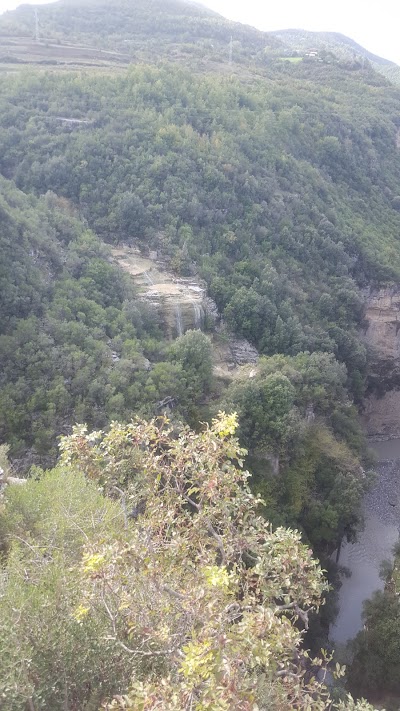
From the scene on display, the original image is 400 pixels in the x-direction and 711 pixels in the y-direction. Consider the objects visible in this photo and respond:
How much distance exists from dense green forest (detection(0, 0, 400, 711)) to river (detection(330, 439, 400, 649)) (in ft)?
6.84

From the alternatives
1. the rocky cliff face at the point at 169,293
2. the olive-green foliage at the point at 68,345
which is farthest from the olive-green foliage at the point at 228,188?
the olive-green foliage at the point at 68,345

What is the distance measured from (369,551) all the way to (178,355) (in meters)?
12.9

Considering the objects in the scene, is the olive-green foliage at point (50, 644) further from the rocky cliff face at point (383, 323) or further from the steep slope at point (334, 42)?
the steep slope at point (334, 42)

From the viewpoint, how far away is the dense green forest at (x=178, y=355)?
5324mm

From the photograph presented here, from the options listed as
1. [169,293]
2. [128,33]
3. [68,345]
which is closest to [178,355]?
[68,345]

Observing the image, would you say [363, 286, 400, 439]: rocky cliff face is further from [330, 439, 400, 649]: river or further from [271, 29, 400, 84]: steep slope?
[271, 29, 400, 84]: steep slope

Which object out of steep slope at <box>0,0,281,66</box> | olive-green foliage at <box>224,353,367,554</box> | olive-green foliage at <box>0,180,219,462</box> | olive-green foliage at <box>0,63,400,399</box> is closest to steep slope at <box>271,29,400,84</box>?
steep slope at <box>0,0,281,66</box>

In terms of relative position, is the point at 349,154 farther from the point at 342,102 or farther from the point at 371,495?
the point at 371,495

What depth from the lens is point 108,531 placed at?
7434 millimetres

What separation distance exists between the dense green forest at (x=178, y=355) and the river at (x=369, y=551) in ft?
6.84

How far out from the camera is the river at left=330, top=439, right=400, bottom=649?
20.2 metres

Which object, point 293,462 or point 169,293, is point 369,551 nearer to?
point 293,462

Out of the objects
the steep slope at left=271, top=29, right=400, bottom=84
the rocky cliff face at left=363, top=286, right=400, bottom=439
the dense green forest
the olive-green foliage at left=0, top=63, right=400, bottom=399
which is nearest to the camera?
the dense green forest

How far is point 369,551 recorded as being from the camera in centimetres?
2361
